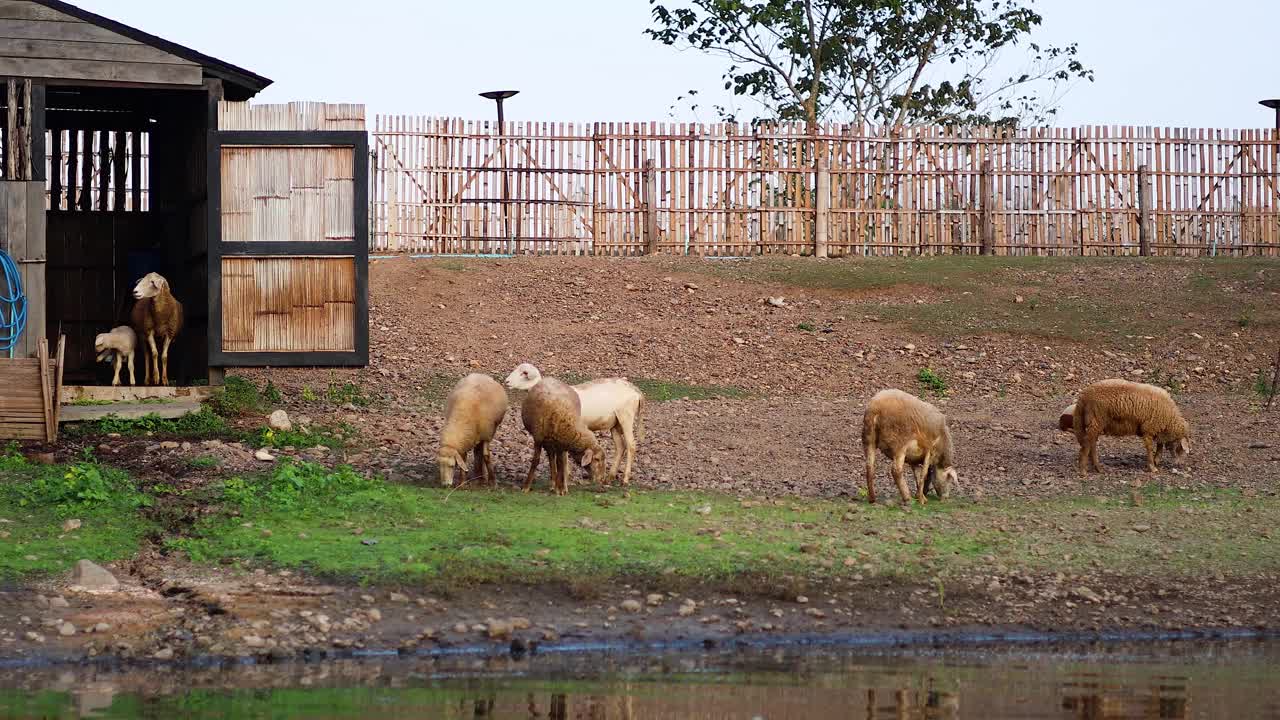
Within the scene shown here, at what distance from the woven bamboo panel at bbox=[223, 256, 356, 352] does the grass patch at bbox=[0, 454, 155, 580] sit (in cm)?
280

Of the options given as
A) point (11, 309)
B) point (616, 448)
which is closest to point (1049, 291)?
point (616, 448)

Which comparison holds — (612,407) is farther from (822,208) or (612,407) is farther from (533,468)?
(822,208)

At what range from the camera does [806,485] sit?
1341cm

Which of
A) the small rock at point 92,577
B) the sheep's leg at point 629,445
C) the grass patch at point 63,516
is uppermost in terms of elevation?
the sheep's leg at point 629,445

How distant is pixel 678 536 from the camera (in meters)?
11.0

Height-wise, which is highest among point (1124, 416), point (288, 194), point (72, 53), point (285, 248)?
point (72, 53)

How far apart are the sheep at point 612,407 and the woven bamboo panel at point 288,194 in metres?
3.32

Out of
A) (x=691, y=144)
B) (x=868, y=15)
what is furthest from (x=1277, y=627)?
(x=868, y=15)

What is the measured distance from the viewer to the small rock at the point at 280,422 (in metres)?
14.9

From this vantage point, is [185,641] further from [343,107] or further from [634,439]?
[343,107]

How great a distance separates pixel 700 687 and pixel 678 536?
3.13 meters

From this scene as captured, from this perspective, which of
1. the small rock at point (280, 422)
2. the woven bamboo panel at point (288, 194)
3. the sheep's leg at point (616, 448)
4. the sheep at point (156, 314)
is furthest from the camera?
the sheep at point (156, 314)

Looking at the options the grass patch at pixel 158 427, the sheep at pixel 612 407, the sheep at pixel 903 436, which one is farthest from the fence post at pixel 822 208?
the sheep at pixel 903 436

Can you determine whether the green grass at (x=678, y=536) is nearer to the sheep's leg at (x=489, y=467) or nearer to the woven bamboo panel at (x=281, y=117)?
the sheep's leg at (x=489, y=467)
